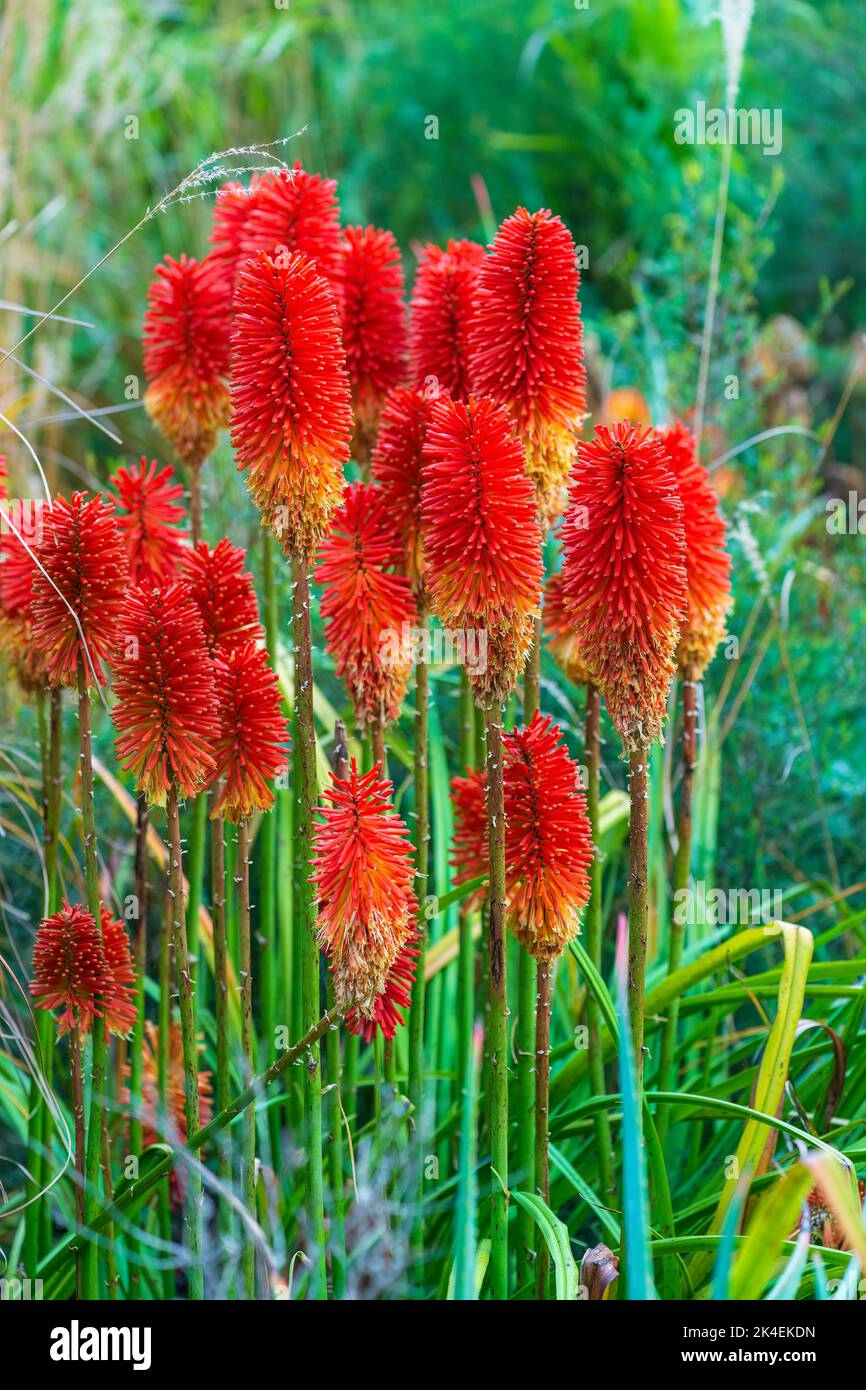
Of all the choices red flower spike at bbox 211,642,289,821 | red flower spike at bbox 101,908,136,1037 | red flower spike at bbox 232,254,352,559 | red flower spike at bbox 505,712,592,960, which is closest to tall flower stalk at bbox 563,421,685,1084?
red flower spike at bbox 505,712,592,960

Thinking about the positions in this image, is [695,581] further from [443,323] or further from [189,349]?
[189,349]

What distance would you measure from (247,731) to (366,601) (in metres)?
0.29

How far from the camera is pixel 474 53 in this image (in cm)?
812

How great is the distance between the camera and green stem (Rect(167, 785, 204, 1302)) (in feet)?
6.85

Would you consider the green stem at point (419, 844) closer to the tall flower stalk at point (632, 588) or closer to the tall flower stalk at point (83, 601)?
the tall flower stalk at point (632, 588)

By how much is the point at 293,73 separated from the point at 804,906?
19.8ft

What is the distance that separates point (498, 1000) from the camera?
1991 millimetres

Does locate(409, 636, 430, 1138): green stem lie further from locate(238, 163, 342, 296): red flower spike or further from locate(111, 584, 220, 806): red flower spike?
locate(238, 163, 342, 296): red flower spike

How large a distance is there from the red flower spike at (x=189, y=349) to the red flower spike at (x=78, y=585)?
48 centimetres

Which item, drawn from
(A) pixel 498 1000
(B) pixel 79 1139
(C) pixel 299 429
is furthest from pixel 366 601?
(B) pixel 79 1139

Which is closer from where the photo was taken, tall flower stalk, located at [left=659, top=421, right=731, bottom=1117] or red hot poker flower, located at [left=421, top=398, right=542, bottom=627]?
red hot poker flower, located at [left=421, top=398, right=542, bottom=627]

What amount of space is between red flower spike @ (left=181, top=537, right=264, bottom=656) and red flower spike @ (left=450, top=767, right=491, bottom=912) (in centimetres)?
42

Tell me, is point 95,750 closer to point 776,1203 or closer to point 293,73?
point 776,1203
